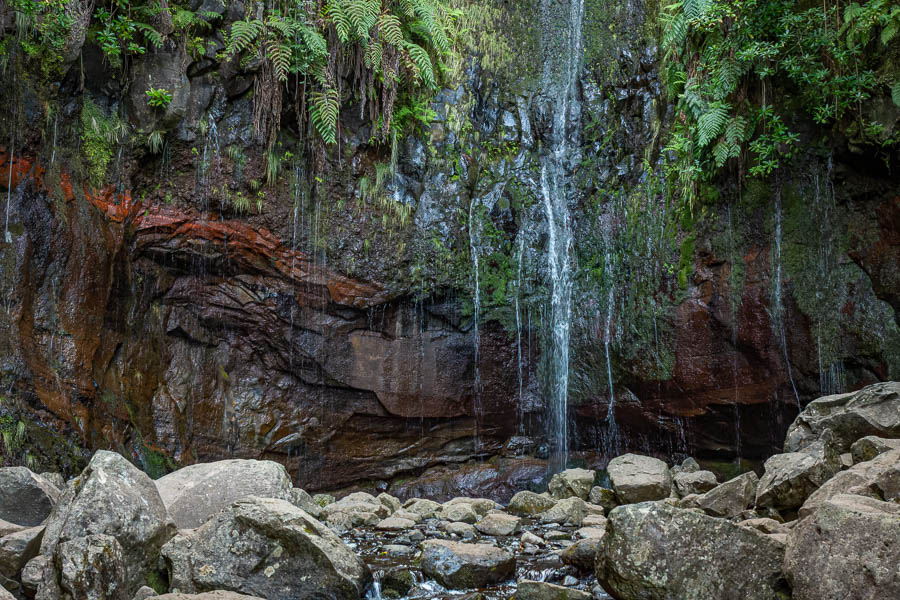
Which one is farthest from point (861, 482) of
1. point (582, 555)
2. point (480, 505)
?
point (480, 505)

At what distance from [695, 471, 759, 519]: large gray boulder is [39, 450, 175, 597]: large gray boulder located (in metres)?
4.66

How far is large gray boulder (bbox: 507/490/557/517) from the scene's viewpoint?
7.91 m

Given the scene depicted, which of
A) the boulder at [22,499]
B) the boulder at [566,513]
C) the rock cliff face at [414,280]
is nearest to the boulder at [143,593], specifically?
the boulder at [22,499]

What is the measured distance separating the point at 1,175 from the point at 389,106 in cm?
554

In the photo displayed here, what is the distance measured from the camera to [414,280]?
10.3 meters

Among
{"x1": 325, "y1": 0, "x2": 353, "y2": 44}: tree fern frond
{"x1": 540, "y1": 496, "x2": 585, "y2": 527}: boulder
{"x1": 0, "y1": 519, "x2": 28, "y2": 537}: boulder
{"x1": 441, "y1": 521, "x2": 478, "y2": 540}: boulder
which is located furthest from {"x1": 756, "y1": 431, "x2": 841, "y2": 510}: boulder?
{"x1": 325, "y1": 0, "x2": 353, "y2": 44}: tree fern frond

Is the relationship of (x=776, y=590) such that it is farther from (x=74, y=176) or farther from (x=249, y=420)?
(x=74, y=176)

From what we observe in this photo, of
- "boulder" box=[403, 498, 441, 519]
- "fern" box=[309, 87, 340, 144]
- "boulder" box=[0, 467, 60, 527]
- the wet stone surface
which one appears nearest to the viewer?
the wet stone surface

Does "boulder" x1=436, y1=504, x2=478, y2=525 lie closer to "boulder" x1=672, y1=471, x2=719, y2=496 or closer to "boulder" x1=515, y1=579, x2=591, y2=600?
"boulder" x1=672, y1=471, x2=719, y2=496

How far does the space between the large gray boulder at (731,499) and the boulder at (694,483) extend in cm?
196

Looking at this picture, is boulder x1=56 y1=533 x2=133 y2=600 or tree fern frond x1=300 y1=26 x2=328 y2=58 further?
tree fern frond x1=300 y1=26 x2=328 y2=58

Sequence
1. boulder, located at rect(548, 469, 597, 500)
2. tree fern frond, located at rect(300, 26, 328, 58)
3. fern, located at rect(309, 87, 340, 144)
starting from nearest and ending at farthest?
boulder, located at rect(548, 469, 597, 500), tree fern frond, located at rect(300, 26, 328, 58), fern, located at rect(309, 87, 340, 144)

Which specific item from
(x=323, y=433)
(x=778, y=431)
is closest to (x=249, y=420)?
(x=323, y=433)

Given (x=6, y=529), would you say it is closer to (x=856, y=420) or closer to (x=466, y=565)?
(x=466, y=565)
